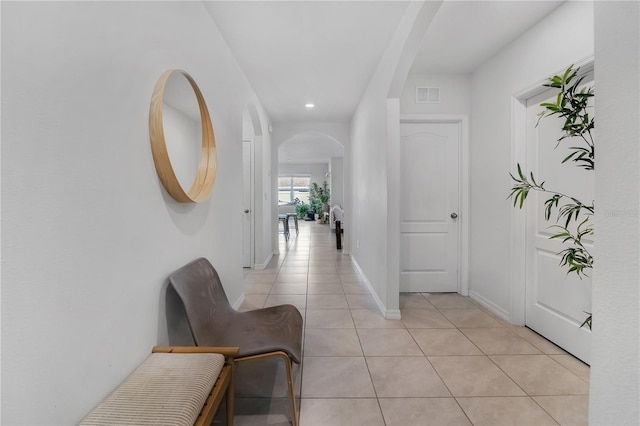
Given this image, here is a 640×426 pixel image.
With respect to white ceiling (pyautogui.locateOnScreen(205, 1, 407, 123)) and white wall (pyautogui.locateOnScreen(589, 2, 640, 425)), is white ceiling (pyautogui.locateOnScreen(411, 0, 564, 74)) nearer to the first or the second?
white ceiling (pyautogui.locateOnScreen(205, 1, 407, 123))

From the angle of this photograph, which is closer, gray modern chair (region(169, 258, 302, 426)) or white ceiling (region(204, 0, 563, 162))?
gray modern chair (region(169, 258, 302, 426))

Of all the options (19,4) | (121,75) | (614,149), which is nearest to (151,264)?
(121,75)

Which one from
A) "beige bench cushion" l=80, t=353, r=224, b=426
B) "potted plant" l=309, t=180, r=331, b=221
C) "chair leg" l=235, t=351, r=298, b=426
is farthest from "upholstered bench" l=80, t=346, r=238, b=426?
"potted plant" l=309, t=180, r=331, b=221

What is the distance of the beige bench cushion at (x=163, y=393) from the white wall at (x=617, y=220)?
116 cm

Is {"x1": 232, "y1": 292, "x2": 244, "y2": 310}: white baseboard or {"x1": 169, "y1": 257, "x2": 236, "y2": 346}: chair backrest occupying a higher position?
{"x1": 169, "y1": 257, "x2": 236, "y2": 346}: chair backrest

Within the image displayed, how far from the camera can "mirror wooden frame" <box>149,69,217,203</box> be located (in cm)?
136

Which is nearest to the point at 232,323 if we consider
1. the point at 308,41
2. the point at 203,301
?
the point at 203,301

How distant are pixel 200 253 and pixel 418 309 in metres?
2.18

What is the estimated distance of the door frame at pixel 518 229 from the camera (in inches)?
98.8

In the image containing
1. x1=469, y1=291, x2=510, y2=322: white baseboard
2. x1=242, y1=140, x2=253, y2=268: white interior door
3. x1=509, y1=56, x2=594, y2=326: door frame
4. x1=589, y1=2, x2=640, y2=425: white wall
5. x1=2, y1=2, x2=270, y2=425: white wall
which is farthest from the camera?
x1=242, y1=140, x2=253, y2=268: white interior door

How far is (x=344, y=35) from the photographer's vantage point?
2.49 m

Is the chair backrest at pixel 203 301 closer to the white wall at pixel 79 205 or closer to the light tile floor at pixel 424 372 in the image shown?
the white wall at pixel 79 205

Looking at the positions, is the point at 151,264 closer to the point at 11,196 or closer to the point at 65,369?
the point at 65,369

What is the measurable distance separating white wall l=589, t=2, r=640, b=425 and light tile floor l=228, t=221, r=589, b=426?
105cm
